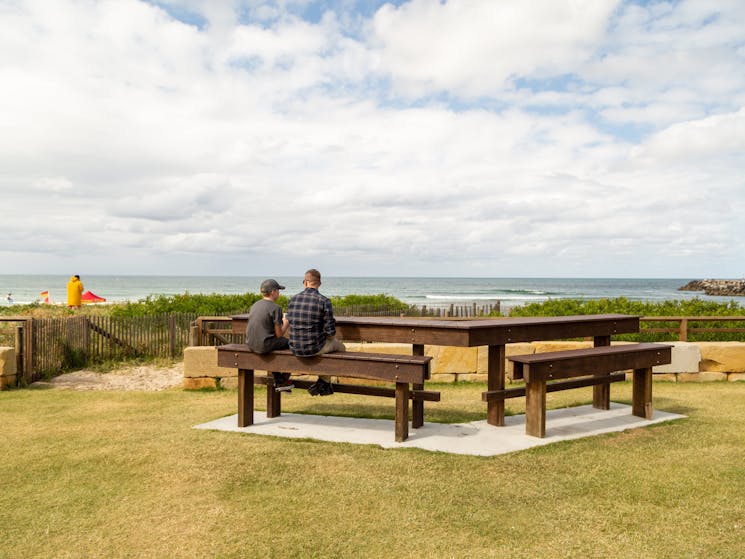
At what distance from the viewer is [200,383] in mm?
9000

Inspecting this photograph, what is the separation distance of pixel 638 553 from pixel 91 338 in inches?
417

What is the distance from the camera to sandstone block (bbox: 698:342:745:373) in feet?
31.0

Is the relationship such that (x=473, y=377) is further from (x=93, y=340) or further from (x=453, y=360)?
(x=93, y=340)

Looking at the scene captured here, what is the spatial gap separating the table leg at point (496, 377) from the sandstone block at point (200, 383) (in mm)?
4466

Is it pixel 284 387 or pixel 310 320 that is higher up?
pixel 310 320

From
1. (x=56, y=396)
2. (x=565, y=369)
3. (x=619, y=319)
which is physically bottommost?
(x=56, y=396)

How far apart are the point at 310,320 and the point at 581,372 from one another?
112 inches

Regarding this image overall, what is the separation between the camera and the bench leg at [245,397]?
20.8 feet

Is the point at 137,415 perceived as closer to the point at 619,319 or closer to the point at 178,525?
the point at 178,525

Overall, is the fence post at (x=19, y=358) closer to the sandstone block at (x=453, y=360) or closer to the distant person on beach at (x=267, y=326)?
the distant person on beach at (x=267, y=326)

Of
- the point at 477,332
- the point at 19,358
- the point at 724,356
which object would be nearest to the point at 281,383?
the point at 477,332

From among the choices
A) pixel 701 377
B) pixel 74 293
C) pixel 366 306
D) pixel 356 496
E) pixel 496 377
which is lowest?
pixel 356 496

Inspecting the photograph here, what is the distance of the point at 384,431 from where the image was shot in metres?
6.12

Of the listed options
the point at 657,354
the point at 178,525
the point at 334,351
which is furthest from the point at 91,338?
the point at 657,354
